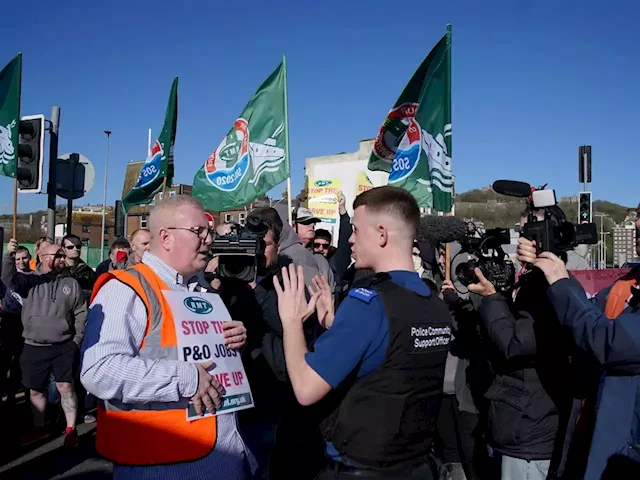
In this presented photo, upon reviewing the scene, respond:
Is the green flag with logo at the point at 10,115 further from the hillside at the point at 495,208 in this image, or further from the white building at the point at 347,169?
the hillside at the point at 495,208

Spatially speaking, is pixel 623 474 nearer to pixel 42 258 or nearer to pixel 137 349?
pixel 137 349

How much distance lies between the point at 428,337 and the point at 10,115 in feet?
24.4

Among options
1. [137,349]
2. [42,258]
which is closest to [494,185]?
[137,349]

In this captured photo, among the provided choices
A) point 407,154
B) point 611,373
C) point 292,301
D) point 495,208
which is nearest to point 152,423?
point 292,301

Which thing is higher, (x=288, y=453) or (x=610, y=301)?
(x=610, y=301)

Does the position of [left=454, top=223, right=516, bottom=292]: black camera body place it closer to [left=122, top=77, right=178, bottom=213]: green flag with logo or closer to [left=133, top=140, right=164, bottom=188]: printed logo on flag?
[left=122, top=77, right=178, bottom=213]: green flag with logo

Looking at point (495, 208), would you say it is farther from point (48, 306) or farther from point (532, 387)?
point (532, 387)

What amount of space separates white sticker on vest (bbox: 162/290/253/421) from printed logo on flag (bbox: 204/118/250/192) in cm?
548

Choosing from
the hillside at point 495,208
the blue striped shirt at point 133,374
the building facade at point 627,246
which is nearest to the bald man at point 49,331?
the blue striped shirt at point 133,374

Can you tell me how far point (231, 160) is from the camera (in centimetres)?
832

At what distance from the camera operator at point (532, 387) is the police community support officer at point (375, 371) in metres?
1.00

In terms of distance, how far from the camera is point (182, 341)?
260 centimetres

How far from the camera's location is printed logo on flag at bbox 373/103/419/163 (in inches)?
281

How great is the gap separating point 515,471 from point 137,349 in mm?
2281
